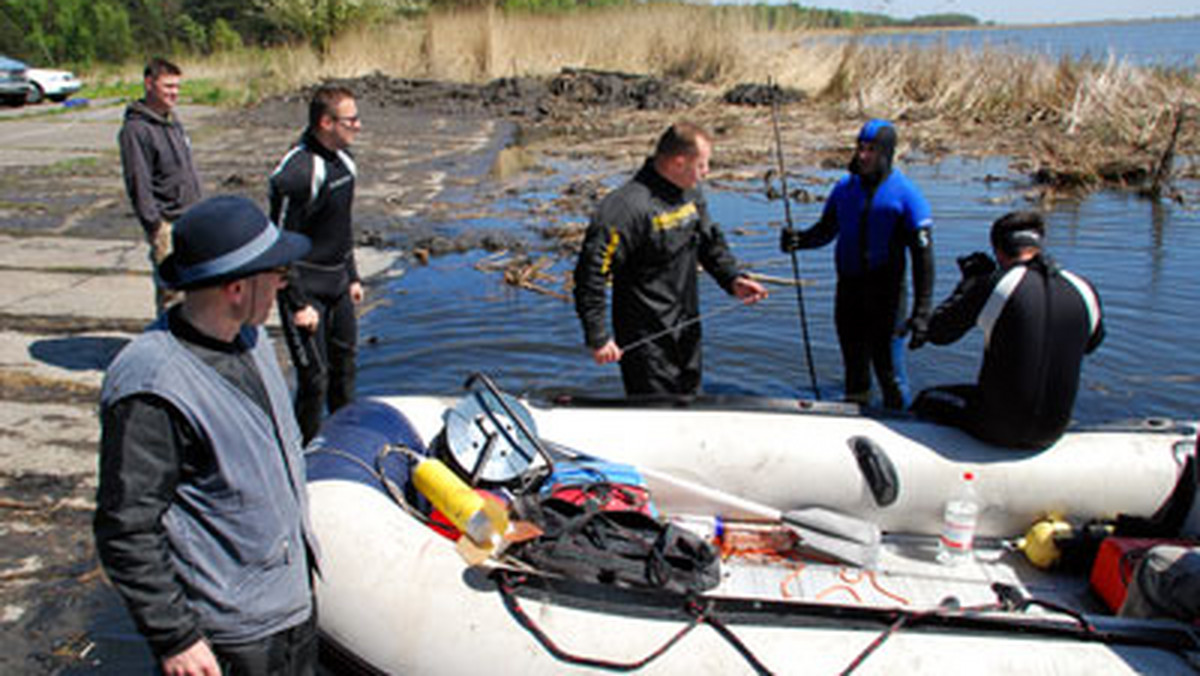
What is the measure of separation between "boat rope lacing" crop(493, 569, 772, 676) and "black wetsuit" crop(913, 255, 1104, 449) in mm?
1665

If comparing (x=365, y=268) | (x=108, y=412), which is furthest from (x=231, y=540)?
(x=365, y=268)

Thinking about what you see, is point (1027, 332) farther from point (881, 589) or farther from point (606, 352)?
point (606, 352)


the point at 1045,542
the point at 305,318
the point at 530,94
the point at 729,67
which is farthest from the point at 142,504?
the point at 729,67

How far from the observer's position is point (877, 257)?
15.9 ft

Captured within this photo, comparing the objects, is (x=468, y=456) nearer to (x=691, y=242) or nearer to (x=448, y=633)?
(x=448, y=633)

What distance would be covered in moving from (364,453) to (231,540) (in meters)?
1.42

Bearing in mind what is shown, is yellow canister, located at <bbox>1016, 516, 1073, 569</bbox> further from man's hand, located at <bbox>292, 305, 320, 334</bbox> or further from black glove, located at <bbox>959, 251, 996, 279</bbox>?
man's hand, located at <bbox>292, 305, 320, 334</bbox>

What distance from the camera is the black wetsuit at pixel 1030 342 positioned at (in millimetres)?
3607

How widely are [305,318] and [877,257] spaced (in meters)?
2.84

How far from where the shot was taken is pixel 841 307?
5.08 m

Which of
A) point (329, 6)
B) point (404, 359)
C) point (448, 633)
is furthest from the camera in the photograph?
point (329, 6)

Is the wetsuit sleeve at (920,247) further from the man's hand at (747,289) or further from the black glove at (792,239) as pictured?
the man's hand at (747,289)

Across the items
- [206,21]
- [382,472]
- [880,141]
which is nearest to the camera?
[382,472]

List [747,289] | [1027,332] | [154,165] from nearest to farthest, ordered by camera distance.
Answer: [1027,332]
[747,289]
[154,165]
